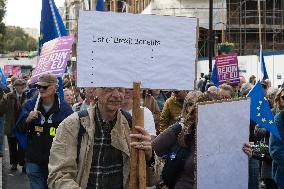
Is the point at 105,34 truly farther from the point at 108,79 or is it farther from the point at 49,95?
the point at 49,95

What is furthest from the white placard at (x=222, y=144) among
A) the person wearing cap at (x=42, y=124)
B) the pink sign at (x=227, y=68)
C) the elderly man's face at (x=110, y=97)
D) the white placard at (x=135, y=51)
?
the pink sign at (x=227, y=68)

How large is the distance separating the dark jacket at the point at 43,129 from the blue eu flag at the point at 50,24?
75.7 inches

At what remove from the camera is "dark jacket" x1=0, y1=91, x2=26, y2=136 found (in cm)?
1111

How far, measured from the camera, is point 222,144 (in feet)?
14.5

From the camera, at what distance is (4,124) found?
11.4m

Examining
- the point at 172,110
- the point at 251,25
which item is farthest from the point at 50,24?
the point at 251,25

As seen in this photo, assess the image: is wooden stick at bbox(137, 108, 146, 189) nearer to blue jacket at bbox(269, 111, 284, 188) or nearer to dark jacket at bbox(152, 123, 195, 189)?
dark jacket at bbox(152, 123, 195, 189)

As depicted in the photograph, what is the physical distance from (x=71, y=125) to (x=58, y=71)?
3.08 m

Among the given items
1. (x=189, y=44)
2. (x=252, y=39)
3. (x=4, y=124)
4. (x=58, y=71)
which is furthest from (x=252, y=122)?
(x=252, y=39)

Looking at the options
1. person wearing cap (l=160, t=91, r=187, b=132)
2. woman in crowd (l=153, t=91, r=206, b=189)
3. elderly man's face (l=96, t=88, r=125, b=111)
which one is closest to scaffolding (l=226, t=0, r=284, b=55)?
person wearing cap (l=160, t=91, r=187, b=132)

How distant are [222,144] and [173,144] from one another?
1.32 feet

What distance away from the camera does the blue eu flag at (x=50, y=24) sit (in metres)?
8.19

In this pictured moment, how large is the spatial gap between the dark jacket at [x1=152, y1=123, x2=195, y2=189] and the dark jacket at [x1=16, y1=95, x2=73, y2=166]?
6.50 feet

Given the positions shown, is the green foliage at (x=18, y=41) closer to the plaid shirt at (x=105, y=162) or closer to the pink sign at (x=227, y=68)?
the pink sign at (x=227, y=68)
